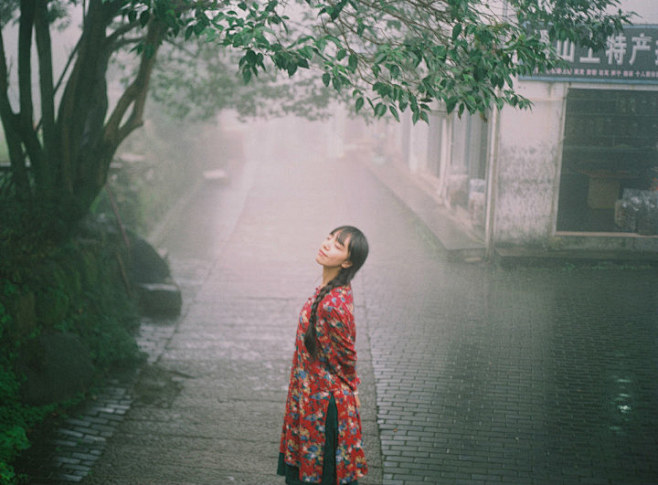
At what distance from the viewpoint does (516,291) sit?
32.6 feet

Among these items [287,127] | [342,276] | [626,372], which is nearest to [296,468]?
[342,276]

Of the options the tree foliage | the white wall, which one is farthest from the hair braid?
the white wall

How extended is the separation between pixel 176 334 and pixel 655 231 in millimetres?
7382

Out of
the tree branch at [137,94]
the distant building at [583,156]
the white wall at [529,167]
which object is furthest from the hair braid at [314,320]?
the white wall at [529,167]

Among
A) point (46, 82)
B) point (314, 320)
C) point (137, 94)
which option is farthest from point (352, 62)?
point (46, 82)

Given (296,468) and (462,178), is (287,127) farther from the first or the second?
(296,468)

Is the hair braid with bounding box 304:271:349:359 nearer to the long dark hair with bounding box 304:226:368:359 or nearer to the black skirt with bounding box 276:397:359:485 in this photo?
the long dark hair with bounding box 304:226:368:359

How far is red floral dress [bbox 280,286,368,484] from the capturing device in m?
4.00

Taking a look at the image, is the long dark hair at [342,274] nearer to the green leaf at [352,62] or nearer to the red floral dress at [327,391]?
the red floral dress at [327,391]

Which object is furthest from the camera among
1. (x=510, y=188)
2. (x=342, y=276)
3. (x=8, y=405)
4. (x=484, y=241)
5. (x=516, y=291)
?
(x=484, y=241)

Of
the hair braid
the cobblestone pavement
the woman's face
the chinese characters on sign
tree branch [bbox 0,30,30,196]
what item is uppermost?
the chinese characters on sign

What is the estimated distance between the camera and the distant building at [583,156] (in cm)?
1038

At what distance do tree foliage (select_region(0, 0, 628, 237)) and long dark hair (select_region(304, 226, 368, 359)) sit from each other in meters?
1.41

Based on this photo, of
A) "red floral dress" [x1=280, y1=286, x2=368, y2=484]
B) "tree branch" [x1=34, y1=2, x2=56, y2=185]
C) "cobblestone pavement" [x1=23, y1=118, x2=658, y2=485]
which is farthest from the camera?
"tree branch" [x1=34, y1=2, x2=56, y2=185]
